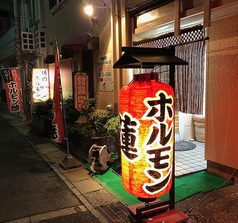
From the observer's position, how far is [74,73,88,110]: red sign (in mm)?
11516

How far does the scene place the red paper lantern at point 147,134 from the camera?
3750 mm

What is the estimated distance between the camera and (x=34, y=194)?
716 cm

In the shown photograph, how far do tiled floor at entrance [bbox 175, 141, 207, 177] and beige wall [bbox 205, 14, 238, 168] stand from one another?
0.93m

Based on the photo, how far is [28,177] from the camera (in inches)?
336

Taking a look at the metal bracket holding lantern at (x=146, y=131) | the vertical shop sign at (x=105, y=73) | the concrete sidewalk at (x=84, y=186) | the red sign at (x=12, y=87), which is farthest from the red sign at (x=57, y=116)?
the red sign at (x=12, y=87)

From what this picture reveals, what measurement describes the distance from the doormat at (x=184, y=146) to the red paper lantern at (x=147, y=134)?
612 centimetres

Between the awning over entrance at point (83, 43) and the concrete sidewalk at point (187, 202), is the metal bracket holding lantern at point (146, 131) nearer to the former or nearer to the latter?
the concrete sidewalk at point (187, 202)

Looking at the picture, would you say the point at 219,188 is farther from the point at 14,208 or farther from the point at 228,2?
the point at 14,208

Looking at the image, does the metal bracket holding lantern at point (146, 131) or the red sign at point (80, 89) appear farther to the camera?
the red sign at point (80, 89)

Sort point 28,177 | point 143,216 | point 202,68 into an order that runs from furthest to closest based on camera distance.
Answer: point 28,177
point 202,68
point 143,216

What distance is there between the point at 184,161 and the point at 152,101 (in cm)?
549

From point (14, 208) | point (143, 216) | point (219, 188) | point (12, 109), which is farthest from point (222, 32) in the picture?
point (12, 109)

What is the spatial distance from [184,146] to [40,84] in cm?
926

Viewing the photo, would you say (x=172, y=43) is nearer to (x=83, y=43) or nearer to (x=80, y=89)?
(x=80, y=89)
